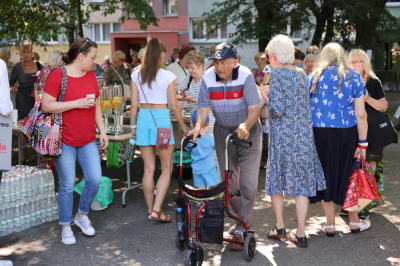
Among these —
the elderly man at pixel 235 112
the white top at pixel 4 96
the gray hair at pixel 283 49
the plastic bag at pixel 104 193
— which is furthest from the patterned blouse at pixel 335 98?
the white top at pixel 4 96

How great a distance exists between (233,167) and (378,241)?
156 cm

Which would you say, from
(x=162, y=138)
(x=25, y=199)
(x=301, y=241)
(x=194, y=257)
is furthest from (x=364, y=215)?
(x=25, y=199)

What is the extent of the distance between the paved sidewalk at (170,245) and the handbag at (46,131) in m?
0.93

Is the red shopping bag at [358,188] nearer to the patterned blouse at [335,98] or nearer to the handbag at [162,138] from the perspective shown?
the patterned blouse at [335,98]

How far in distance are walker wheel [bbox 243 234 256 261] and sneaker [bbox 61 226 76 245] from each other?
1.68m

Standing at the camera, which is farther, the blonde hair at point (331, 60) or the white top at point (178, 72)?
the white top at point (178, 72)

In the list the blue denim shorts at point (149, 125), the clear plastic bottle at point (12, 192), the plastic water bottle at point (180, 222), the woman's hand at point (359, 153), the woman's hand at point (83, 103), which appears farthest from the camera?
the blue denim shorts at point (149, 125)

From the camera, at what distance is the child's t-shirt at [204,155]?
16.3ft

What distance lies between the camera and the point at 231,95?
12.9 ft

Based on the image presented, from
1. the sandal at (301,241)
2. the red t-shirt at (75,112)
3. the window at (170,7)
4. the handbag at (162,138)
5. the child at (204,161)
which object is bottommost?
the sandal at (301,241)

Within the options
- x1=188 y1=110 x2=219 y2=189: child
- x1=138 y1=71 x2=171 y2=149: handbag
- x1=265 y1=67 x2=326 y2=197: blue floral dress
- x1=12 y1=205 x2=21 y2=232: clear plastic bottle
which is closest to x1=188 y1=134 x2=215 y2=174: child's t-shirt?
x1=188 y1=110 x2=219 y2=189: child

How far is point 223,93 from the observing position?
395 centimetres

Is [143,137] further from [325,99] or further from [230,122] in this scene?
[325,99]

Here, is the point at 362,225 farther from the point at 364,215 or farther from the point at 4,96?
the point at 4,96
